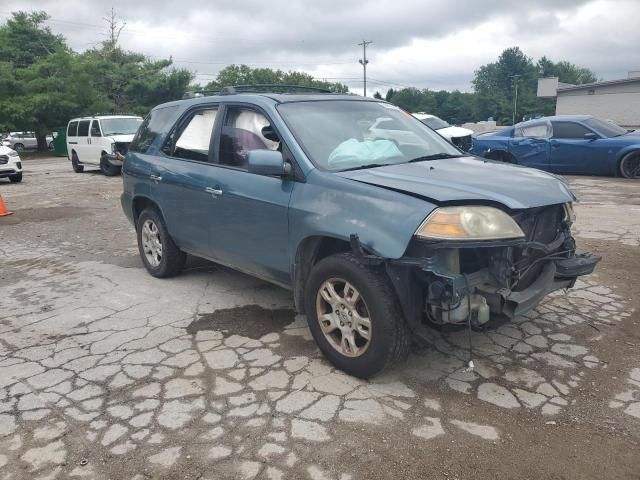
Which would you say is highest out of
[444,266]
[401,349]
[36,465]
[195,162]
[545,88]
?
[545,88]

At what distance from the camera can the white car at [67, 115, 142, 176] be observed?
52.9ft

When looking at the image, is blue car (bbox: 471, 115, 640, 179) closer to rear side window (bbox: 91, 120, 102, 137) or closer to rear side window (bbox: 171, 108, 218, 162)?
A: rear side window (bbox: 171, 108, 218, 162)

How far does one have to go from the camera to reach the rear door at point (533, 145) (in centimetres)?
1238

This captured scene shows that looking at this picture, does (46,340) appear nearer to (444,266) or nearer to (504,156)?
(444,266)

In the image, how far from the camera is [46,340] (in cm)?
411

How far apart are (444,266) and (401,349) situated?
566 millimetres

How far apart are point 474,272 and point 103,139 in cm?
1557

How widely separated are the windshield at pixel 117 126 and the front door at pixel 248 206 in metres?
13.4

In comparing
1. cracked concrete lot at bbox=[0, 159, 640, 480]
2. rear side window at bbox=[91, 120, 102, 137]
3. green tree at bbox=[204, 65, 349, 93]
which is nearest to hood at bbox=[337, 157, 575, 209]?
A: cracked concrete lot at bbox=[0, 159, 640, 480]

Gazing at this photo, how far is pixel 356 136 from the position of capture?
4.02 m

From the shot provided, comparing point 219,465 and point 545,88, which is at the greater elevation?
point 545,88

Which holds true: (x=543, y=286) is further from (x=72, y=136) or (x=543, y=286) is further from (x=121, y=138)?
(x=72, y=136)

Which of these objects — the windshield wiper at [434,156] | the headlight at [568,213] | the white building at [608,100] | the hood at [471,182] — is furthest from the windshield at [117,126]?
the white building at [608,100]

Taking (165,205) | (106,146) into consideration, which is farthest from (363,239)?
(106,146)
